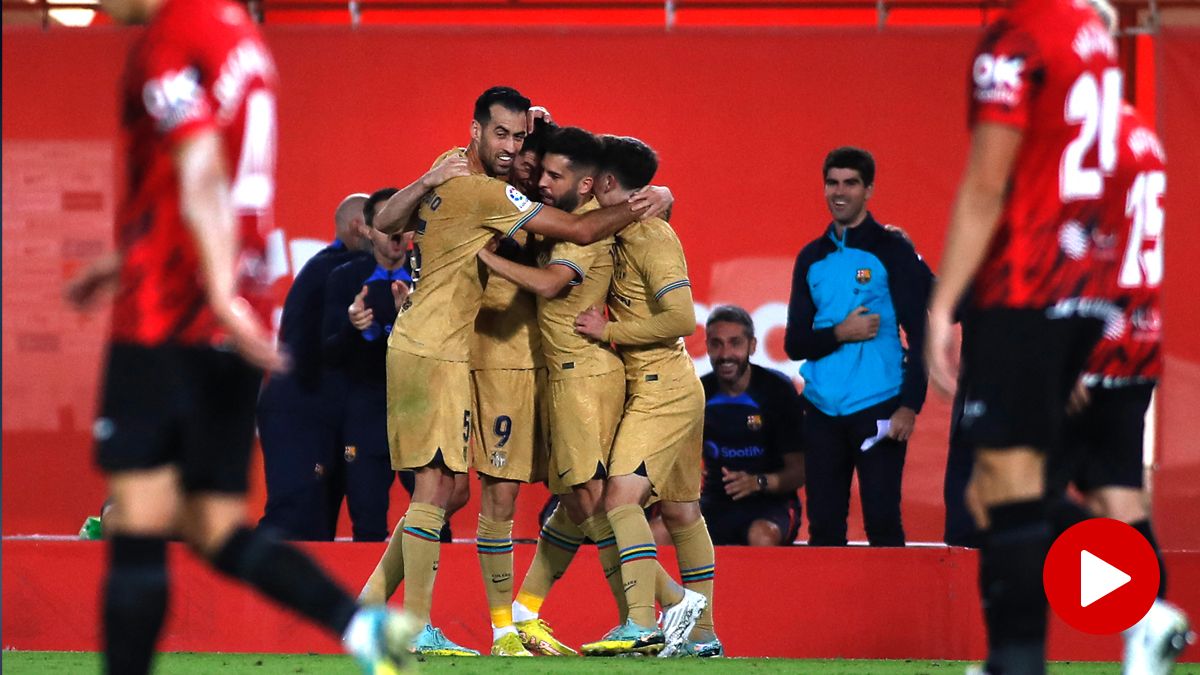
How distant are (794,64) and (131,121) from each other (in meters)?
5.79

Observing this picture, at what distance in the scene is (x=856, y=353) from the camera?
7113 millimetres

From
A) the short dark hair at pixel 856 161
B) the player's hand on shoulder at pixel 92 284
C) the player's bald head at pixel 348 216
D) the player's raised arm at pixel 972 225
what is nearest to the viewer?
the player's raised arm at pixel 972 225

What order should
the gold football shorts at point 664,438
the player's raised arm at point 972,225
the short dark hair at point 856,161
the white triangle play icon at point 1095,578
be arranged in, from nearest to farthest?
the player's raised arm at point 972,225 < the white triangle play icon at point 1095,578 < the gold football shorts at point 664,438 < the short dark hair at point 856,161

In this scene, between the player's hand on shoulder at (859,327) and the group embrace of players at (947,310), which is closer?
the group embrace of players at (947,310)

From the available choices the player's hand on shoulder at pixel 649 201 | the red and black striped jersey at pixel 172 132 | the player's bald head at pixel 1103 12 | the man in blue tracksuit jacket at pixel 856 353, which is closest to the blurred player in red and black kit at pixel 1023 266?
the player's bald head at pixel 1103 12

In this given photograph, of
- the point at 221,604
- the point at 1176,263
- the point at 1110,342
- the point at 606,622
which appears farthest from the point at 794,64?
the point at 1110,342

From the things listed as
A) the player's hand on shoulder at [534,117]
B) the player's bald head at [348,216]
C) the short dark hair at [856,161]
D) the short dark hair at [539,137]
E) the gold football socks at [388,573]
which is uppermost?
the player's hand on shoulder at [534,117]

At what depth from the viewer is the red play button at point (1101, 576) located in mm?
4336

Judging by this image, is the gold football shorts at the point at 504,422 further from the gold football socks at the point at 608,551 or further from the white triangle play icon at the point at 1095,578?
the white triangle play icon at the point at 1095,578

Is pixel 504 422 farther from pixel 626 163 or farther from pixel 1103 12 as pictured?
pixel 1103 12

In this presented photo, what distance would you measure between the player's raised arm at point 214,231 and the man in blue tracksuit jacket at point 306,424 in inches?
171

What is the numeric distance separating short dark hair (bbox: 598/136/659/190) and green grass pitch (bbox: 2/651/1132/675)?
186cm

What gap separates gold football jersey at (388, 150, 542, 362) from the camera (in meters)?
6.21

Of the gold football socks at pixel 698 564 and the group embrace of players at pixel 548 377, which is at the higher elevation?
the group embrace of players at pixel 548 377
